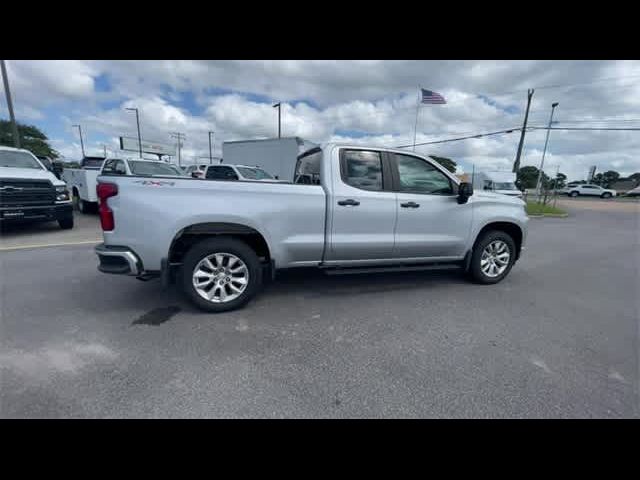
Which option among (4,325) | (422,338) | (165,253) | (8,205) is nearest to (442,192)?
(422,338)

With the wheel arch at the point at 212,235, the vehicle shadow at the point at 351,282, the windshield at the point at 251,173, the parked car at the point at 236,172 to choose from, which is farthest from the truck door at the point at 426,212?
the windshield at the point at 251,173

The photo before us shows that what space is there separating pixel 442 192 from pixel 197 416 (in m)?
3.82

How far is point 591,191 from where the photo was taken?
42.6 m

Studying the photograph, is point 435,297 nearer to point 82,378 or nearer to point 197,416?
point 197,416

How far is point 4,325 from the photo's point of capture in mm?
3096

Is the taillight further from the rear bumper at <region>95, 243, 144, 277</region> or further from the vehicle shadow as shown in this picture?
the vehicle shadow

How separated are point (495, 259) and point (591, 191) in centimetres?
5286

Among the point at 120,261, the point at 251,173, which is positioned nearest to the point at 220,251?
the point at 120,261

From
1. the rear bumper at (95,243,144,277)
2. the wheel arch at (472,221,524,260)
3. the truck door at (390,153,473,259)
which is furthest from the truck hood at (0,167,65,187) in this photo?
the wheel arch at (472,221,524,260)

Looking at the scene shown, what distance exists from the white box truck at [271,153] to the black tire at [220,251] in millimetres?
12265

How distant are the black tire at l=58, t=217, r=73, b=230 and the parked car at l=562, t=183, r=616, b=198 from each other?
56626 mm

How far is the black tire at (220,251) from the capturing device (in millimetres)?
3271

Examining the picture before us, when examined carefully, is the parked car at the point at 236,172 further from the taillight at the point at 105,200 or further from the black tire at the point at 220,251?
the taillight at the point at 105,200

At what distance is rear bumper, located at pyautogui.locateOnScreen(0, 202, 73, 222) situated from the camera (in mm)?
6492
